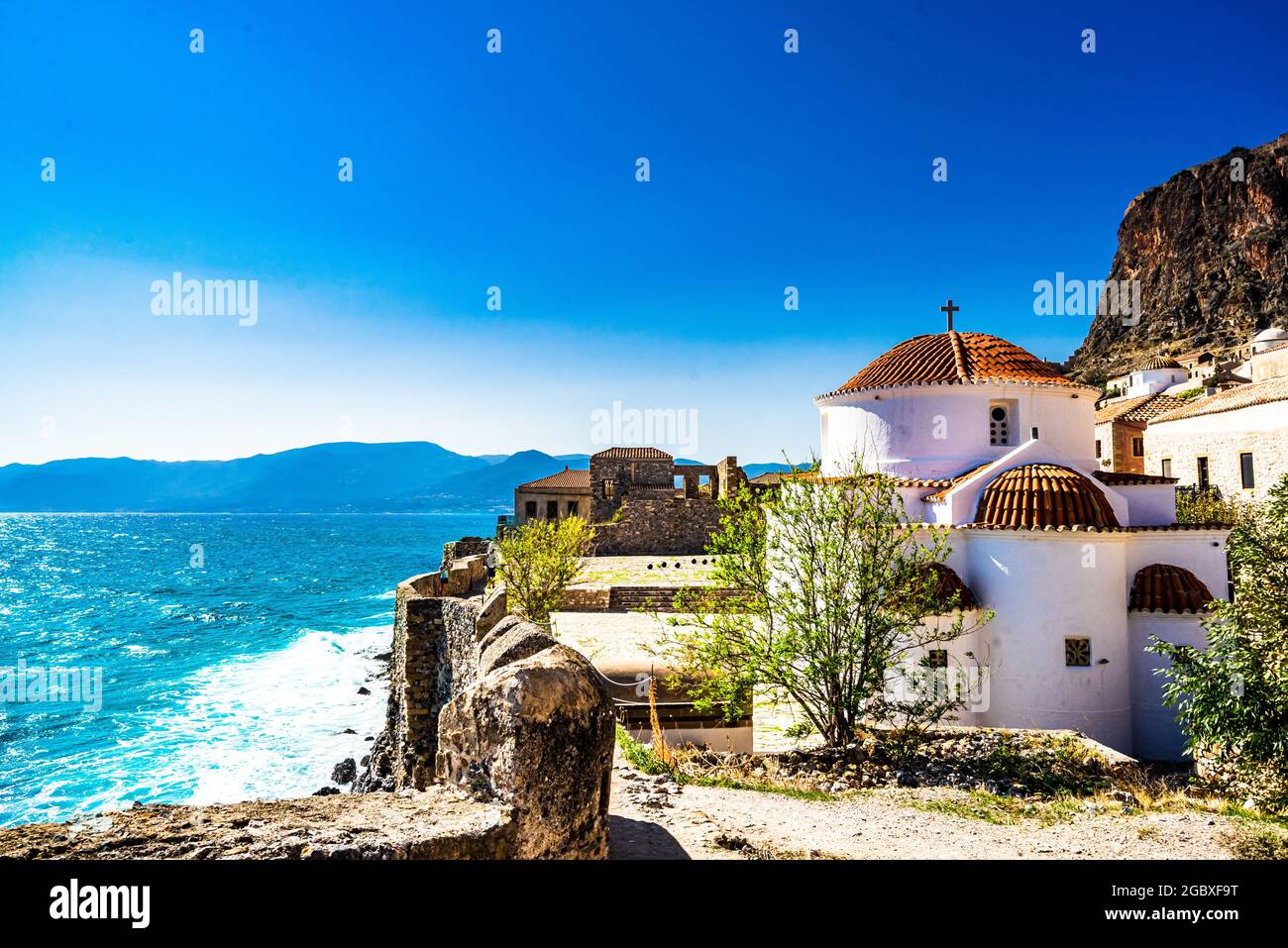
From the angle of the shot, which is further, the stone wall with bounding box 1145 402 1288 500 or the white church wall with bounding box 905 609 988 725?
the stone wall with bounding box 1145 402 1288 500

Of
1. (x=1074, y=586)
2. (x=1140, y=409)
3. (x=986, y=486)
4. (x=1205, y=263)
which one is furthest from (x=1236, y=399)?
(x=1205, y=263)

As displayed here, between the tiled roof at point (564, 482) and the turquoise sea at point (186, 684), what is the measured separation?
12.3m

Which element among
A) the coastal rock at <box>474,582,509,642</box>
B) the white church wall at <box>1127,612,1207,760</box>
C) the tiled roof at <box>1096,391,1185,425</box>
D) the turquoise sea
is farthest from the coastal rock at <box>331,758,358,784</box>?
the tiled roof at <box>1096,391,1185,425</box>

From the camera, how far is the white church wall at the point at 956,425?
16.9 meters

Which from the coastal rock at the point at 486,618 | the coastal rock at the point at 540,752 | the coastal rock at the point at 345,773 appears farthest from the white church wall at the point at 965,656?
the coastal rock at the point at 345,773

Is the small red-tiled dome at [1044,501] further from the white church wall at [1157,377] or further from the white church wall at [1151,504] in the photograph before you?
the white church wall at [1157,377]

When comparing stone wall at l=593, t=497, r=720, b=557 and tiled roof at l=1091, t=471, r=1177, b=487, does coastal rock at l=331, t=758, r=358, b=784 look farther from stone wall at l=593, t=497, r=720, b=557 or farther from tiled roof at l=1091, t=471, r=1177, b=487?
stone wall at l=593, t=497, r=720, b=557

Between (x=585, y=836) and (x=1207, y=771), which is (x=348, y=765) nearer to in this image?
(x=585, y=836)

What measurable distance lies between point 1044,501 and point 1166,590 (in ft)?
9.32

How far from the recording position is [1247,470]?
92.5 feet

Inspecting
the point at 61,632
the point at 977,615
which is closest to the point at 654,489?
the point at 977,615

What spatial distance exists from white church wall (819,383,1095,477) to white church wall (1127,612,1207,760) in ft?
13.8

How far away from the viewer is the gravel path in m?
6.88
